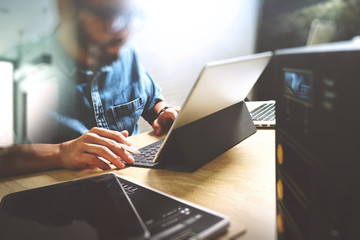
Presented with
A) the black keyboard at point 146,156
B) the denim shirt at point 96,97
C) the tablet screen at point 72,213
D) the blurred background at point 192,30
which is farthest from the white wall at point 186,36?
the tablet screen at point 72,213

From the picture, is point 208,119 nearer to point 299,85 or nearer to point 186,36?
point 299,85

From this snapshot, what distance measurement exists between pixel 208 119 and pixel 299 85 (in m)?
0.41

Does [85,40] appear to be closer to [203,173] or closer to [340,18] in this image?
[203,173]

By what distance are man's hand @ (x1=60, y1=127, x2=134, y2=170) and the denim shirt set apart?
0.53 meters

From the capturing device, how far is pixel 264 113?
4.01ft

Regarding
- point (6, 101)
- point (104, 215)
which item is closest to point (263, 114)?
point (104, 215)

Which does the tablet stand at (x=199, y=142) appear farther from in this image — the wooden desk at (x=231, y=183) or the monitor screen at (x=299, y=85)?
the monitor screen at (x=299, y=85)

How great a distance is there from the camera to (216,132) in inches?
30.9

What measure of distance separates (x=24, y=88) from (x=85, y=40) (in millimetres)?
456

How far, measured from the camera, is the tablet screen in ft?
1.42

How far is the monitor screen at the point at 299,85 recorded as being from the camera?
34cm

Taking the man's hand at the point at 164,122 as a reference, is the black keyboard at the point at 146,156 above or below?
below

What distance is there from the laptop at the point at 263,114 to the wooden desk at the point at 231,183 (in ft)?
0.51

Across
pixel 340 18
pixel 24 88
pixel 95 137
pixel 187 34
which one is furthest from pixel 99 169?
pixel 340 18
